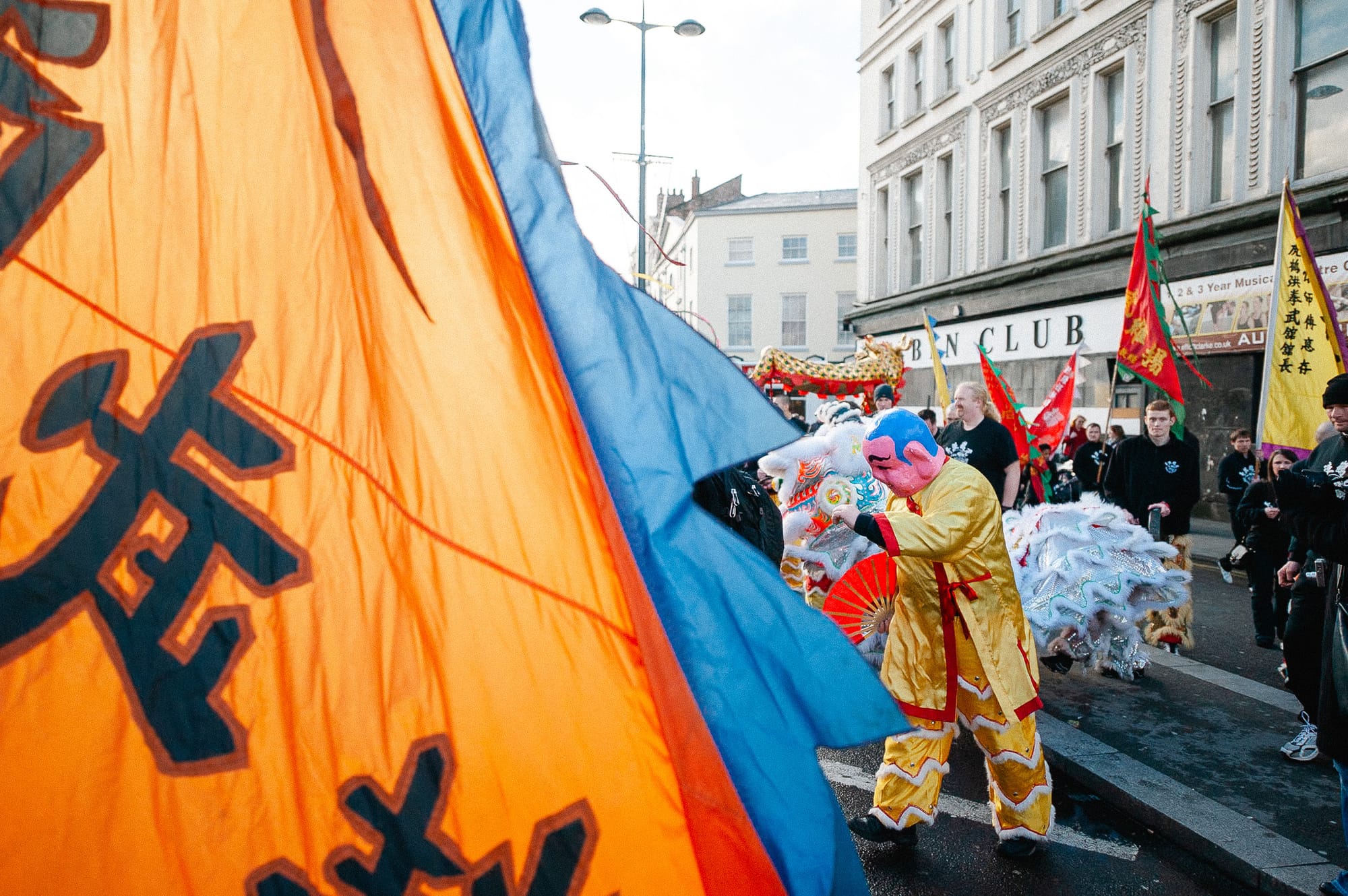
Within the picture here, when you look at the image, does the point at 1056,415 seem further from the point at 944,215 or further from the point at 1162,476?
the point at 944,215

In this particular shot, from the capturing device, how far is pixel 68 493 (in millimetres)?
1513

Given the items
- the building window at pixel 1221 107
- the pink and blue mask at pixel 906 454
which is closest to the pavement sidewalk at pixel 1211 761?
the pink and blue mask at pixel 906 454

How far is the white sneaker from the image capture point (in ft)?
15.3

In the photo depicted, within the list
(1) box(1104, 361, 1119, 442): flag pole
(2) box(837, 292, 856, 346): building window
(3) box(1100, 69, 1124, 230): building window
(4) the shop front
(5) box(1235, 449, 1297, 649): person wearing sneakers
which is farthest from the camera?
(2) box(837, 292, 856, 346): building window

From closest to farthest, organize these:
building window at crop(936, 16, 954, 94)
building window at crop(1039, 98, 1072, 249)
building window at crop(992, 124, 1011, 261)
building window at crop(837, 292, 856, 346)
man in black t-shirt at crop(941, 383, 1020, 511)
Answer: man in black t-shirt at crop(941, 383, 1020, 511), building window at crop(1039, 98, 1072, 249), building window at crop(992, 124, 1011, 261), building window at crop(936, 16, 954, 94), building window at crop(837, 292, 856, 346)

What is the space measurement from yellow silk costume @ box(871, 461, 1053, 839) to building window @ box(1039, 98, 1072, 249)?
15.3 meters

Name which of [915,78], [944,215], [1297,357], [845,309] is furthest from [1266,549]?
[845,309]

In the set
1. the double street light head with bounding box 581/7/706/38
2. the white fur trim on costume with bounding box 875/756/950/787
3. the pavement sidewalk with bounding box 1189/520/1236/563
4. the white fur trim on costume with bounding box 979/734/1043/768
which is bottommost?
the pavement sidewalk with bounding box 1189/520/1236/563

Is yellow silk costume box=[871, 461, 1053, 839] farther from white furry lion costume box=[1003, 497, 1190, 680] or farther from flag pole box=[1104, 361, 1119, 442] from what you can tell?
flag pole box=[1104, 361, 1119, 442]

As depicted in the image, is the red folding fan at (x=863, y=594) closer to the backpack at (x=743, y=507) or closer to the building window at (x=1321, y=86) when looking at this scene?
the backpack at (x=743, y=507)

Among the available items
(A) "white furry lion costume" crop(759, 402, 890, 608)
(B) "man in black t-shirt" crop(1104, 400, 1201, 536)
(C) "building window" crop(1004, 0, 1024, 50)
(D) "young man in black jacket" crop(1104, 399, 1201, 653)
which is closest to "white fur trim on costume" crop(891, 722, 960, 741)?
(A) "white furry lion costume" crop(759, 402, 890, 608)

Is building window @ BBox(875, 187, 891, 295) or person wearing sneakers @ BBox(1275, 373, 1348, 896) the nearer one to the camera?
person wearing sneakers @ BBox(1275, 373, 1348, 896)

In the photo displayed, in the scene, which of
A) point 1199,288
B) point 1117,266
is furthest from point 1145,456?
point 1117,266

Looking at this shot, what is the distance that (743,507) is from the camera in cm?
356
